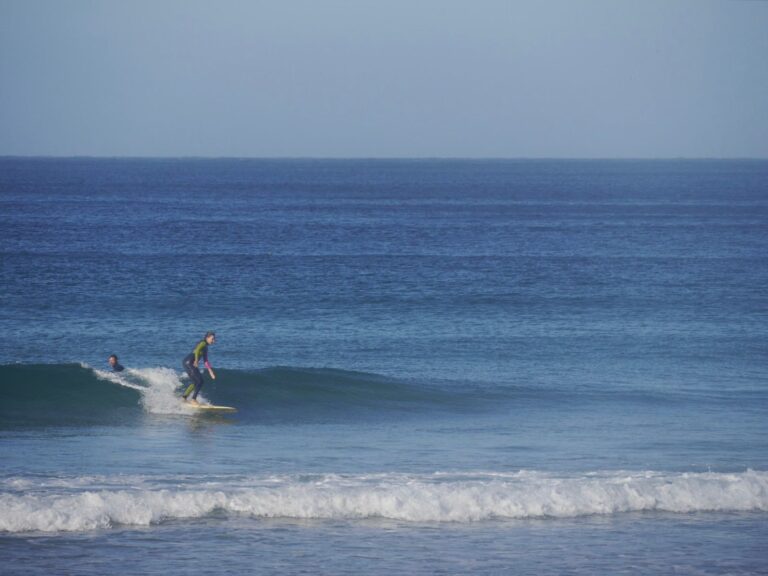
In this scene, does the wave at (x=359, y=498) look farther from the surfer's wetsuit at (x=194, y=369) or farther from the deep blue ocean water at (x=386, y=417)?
the surfer's wetsuit at (x=194, y=369)

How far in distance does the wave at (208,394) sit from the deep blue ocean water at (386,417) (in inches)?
3.2

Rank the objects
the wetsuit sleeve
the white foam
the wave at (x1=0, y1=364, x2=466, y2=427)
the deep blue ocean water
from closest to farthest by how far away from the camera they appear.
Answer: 1. the deep blue ocean water
2. the wetsuit sleeve
3. the wave at (x1=0, y1=364, x2=466, y2=427)
4. the white foam

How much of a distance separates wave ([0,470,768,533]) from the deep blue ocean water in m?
0.04

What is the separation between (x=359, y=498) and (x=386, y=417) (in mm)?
7680

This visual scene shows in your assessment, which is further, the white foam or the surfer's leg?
the white foam

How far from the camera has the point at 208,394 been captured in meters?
24.9

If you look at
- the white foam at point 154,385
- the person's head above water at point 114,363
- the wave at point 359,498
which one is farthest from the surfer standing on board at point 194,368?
the wave at point 359,498

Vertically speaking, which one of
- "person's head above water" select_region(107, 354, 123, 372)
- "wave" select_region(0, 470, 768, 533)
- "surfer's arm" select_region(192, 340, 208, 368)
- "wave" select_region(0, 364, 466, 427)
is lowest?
"wave" select_region(0, 364, 466, 427)

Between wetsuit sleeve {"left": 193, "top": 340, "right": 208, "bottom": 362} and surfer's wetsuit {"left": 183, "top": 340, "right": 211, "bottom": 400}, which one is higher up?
wetsuit sleeve {"left": 193, "top": 340, "right": 208, "bottom": 362}

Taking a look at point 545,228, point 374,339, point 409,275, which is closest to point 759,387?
point 374,339

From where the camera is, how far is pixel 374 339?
1278 inches

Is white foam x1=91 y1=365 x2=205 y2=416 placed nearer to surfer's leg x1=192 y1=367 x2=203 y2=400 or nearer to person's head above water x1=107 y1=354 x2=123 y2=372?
surfer's leg x1=192 y1=367 x2=203 y2=400

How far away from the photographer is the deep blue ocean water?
46.4 ft

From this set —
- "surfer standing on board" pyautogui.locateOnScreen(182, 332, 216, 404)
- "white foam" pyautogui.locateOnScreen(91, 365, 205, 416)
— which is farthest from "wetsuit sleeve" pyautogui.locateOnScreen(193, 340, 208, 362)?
"white foam" pyautogui.locateOnScreen(91, 365, 205, 416)
